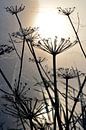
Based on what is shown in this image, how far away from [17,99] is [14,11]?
4.43 metres

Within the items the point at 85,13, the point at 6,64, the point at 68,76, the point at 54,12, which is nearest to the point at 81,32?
the point at 85,13

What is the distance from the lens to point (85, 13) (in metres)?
28.4

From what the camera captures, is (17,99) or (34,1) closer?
(17,99)

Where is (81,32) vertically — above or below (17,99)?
above

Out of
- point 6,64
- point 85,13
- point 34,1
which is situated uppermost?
point 34,1

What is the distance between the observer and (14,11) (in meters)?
12.6

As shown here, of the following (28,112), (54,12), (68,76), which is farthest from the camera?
(54,12)

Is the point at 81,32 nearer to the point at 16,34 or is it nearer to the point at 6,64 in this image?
the point at 16,34

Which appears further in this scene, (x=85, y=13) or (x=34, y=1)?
(x=34, y=1)

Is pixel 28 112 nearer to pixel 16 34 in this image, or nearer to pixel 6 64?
pixel 16 34

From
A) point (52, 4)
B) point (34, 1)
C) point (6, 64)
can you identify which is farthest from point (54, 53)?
point (6, 64)

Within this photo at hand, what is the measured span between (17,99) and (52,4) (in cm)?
2572

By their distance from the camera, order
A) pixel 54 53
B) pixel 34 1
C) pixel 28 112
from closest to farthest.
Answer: pixel 28 112 → pixel 54 53 → pixel 34 1

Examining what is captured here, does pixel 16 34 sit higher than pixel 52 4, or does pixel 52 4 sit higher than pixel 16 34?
pixel 52 4
